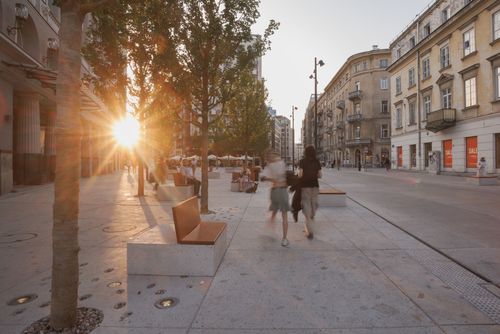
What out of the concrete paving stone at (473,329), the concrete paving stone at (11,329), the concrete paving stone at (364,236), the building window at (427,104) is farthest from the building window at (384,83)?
the concrete paving stone at (11,329)

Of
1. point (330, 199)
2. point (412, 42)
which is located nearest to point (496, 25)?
point (412, 42)

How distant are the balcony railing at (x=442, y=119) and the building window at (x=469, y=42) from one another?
4.62m

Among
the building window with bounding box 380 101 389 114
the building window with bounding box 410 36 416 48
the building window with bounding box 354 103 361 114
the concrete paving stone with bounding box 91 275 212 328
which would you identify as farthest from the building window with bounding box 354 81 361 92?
the concrete paving stone with bounding box 91 275 212 328

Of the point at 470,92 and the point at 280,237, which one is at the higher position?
the point at 470,92

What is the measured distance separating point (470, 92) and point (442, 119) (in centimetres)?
277

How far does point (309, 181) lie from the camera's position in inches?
249

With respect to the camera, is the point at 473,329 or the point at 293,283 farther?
the point at 293,283

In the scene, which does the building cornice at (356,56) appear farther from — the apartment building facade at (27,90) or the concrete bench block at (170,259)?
the concrete bench block at (170,259)

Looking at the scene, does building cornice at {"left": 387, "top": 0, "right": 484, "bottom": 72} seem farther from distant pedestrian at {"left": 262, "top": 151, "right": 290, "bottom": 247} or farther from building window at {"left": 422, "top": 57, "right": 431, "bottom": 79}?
distant pedestrian at {"left": 262, "top": 151, "right": 290, "bottom": 247}

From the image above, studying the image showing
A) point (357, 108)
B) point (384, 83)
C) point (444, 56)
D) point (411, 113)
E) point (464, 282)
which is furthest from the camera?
point (357, 108)

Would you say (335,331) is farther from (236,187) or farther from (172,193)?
(236,187)

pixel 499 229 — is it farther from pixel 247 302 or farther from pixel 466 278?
pixel 247 302

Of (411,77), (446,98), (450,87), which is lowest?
(446,98)

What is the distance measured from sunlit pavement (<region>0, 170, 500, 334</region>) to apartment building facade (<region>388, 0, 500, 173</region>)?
1919cm
